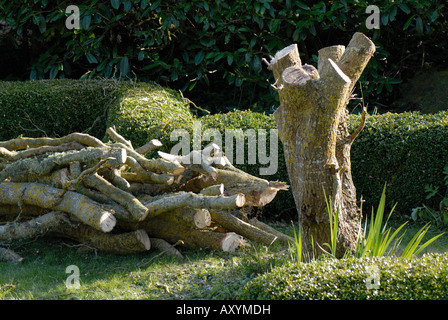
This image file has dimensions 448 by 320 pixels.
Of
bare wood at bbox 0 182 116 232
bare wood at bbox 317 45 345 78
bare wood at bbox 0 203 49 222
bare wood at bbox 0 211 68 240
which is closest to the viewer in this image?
bare wood at bbox 317 45 345 78

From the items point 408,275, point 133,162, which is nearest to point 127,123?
point 133,162

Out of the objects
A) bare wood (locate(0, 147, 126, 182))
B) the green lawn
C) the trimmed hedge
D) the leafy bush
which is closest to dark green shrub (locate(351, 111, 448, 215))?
the green lawn

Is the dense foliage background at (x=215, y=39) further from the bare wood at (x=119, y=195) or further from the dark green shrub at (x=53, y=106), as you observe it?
the bare wood at (x=119, y=195)

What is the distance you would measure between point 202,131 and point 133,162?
143cm

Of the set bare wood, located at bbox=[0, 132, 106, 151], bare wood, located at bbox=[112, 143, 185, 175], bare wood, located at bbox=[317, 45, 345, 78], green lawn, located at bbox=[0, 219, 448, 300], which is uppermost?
bare wood, located at bbox=[317, 45, 345, 78]

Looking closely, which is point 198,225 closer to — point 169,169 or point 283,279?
point 169,169

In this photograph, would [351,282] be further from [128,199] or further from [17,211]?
[17,211]

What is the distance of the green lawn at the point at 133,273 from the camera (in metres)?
4.51

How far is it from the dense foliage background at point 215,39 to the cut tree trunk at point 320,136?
4046mm

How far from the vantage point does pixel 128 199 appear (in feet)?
17.0

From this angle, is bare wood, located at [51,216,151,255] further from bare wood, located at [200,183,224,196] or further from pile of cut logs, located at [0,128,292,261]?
bare wood, located at [200,183,224,196]

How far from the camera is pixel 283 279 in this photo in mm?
3979

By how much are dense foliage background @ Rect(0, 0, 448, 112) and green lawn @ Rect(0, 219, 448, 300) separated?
3.80 m

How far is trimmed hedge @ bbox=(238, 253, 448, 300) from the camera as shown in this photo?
388 cm
